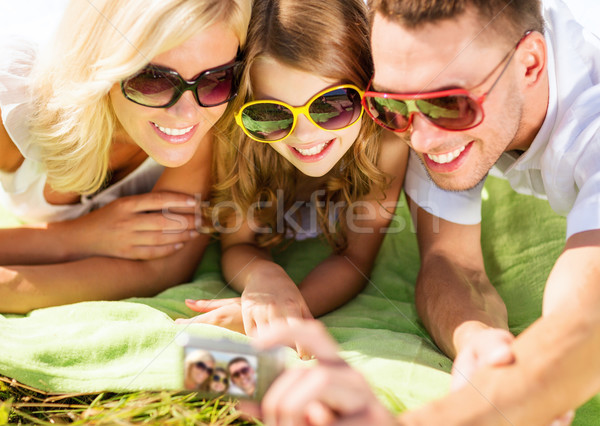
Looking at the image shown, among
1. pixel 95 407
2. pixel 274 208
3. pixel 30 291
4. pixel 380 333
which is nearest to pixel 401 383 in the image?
pixel 380 333

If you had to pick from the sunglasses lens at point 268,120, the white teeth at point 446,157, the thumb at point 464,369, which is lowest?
the thumb at point 464,369

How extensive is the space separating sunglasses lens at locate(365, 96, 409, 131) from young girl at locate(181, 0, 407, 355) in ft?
0.33

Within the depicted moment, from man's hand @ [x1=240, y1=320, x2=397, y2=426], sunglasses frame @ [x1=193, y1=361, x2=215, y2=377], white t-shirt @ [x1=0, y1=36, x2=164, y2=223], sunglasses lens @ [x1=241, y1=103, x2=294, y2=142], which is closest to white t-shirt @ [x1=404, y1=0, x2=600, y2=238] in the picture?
sunglasses lens @ [x1=241, y1=103, x2=294, y2=142]

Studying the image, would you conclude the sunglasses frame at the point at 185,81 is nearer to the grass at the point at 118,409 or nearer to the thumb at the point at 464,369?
the grass at the point at 118,409

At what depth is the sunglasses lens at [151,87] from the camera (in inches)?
79.2

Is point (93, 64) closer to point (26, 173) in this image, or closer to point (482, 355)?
point (26, 173)

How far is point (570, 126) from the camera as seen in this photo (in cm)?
196

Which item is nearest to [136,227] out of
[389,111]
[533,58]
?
[389,111]

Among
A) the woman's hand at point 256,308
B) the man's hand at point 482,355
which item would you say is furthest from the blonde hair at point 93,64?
the man's hand at point 482,355

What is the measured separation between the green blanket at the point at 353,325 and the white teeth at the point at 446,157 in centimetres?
63

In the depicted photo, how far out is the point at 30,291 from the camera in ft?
7.60

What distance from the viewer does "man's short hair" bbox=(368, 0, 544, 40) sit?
1.80 meters

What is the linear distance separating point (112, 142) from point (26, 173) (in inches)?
15.6

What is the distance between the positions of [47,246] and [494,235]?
6.51ft
